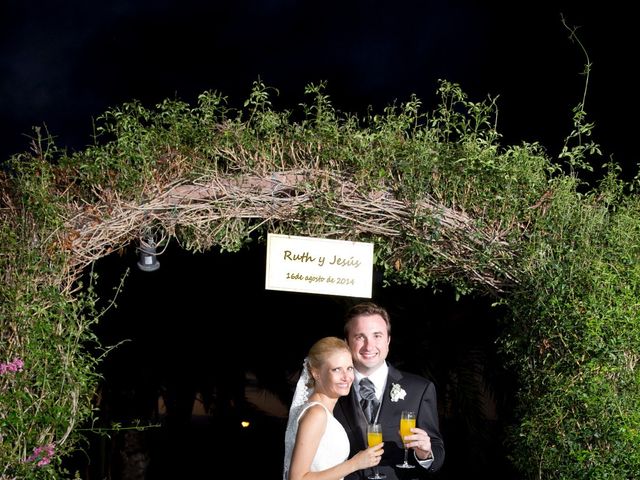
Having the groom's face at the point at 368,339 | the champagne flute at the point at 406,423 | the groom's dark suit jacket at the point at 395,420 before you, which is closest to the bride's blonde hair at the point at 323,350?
the groom's face at the point at 368,339

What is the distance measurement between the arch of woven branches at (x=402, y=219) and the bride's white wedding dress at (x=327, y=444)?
1.02 meters

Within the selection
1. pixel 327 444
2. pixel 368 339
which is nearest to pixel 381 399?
pixel 368 339

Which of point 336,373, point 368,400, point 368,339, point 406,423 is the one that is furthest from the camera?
point 368,400

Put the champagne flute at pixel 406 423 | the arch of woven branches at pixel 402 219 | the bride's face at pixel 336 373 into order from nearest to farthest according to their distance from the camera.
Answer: the bride's face at pixel 336 373, the champagne flute at pixel 406 423, the arch of woven branches at pixel 402 219

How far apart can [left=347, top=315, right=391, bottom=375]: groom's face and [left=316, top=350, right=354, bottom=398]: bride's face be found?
39 cm

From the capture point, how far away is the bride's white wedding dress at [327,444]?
3979 mm

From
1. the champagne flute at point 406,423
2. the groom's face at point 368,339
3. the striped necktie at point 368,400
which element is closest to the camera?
the champagne flute at point 406,423

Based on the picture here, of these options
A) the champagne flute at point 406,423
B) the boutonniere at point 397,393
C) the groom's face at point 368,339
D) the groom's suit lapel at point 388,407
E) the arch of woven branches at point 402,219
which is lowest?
the champagne flute at point 406,423

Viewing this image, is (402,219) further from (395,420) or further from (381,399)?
(395,420)

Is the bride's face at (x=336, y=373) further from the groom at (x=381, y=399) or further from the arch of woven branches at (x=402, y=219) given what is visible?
the arch of woven branches at (x=402, y=219)

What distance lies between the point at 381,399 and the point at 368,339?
1.30 ft

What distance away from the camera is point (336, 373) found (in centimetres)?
395

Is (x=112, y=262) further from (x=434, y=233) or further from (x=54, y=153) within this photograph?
(x=434, y=233)

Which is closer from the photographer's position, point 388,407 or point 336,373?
point 336,373
